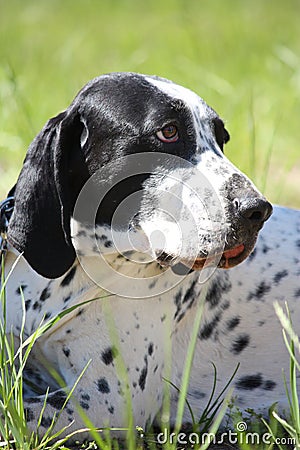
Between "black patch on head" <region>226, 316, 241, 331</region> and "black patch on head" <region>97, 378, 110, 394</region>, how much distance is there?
70cm

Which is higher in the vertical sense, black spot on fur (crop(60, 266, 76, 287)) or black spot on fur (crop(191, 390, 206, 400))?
black spot on fur (crop(60, 266, 76, 287))

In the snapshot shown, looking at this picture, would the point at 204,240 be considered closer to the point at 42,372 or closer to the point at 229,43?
the point at 42,372

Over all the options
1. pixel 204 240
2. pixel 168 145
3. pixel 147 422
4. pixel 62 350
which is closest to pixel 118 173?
pixel 168 145

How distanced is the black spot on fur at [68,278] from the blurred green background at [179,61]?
55.2 inches

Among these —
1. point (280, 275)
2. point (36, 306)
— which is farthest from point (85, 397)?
point (280, 275)

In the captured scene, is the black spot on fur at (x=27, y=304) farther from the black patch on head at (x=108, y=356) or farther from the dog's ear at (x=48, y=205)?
the black patch on head at (x=108, y=356)

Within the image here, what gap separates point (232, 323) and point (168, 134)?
3.08 ft

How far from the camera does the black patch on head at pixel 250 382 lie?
3859 mm

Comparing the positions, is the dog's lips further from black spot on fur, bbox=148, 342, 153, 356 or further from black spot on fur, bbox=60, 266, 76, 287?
black spot on fur, bbox=60, 266, 76, 287

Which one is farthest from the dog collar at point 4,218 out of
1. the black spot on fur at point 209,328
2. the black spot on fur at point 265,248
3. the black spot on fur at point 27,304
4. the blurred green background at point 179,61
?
the blurred green background at point 179,61

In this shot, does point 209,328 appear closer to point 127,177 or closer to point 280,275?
point 280,275

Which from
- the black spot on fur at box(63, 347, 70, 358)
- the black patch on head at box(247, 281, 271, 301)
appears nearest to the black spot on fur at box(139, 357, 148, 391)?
the black spot on fur at box(63, 347, 70, 358)

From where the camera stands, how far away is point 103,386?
3.36 meters

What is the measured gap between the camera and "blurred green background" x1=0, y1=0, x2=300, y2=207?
6.81m
